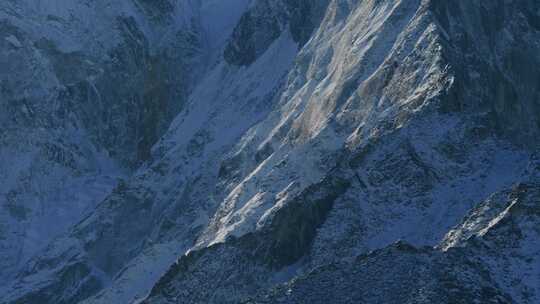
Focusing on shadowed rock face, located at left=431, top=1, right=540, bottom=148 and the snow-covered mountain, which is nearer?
the snow-covered mountain

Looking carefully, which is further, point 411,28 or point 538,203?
point 411,28

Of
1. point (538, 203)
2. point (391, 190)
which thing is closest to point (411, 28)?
point (391, 190)

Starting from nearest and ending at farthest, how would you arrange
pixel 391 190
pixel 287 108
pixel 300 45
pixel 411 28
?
pixel 391 190 < pixel 411 28 < pixel 287 108 < pixel 300 45

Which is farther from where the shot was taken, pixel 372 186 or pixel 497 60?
pixel 497 60

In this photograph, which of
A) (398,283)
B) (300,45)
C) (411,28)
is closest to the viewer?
(398,283)

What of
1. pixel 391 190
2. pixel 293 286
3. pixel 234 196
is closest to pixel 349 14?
pixel 234 196

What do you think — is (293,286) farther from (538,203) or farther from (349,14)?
(349,14)

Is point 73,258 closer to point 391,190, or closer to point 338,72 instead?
point 338,72

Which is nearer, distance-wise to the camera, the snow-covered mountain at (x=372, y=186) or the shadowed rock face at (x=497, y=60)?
the snow-covered mountain at (x=372, y=186)

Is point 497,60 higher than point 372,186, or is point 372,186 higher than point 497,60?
point 372,186
